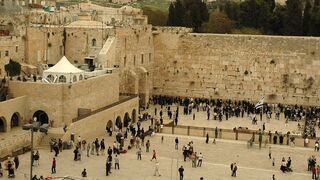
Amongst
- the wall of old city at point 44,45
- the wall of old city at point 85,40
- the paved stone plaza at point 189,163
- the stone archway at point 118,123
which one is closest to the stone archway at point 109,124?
the stone archway at point 118,123

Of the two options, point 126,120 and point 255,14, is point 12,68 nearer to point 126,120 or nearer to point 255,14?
point 126,120

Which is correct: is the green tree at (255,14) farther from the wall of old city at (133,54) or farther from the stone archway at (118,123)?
the stone archway at (118,123)

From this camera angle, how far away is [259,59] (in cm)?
3959

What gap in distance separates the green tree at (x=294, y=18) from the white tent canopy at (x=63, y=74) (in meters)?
20.1

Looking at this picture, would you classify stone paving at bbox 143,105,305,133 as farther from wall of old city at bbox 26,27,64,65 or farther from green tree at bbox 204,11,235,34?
green tree at bbox 204,11,235,34

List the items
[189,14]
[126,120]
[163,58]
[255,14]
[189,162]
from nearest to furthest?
[189,162], [126,120], [163,58], [255,14], [189,14]

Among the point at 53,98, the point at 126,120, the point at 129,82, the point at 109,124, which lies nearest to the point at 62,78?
the point at 53,98

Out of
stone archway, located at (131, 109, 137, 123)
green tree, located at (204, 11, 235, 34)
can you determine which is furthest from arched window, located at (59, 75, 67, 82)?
green tree, located at (204, 11, 235, 34)

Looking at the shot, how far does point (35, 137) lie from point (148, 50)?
56.6 ft

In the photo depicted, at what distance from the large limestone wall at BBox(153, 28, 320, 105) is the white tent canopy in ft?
43.9

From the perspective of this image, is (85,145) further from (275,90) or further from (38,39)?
(275,90)

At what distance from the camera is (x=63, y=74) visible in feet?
91.9

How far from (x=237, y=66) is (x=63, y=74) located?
15.6m

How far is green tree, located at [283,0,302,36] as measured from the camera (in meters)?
42.9
